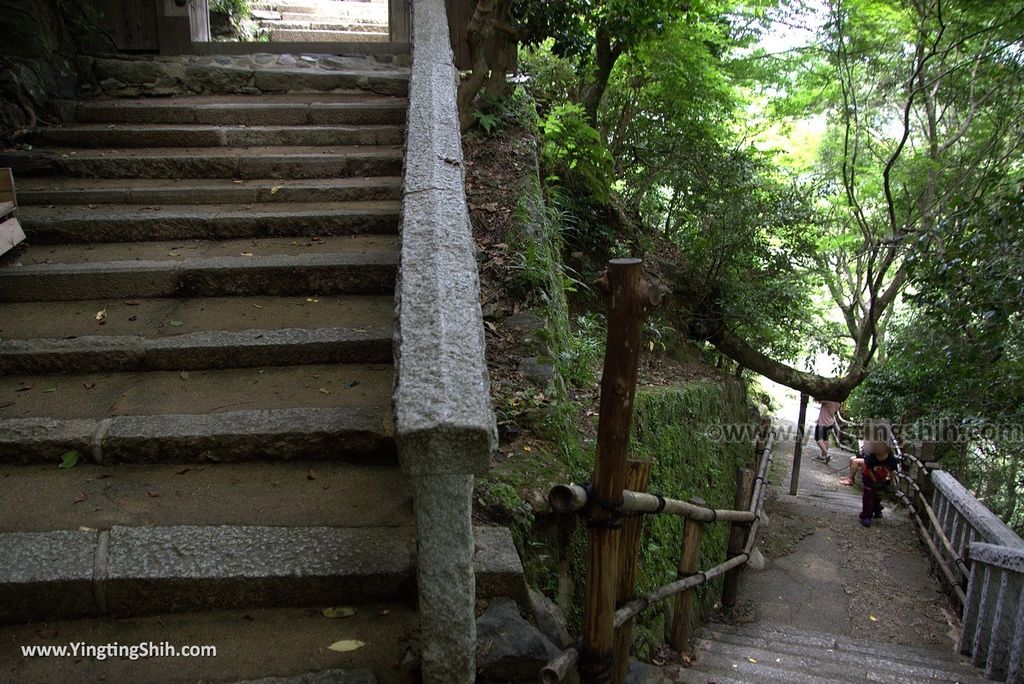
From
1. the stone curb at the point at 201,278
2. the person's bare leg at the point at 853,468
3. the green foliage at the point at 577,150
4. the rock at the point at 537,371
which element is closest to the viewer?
the stone curb at the point at 201,278

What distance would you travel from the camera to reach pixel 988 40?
8.61m

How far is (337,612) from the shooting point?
2434 millimetres

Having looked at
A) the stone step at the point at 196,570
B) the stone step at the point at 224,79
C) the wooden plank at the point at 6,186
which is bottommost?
the stone step at the point at 196,570

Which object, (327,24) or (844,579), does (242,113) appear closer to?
(327,24)

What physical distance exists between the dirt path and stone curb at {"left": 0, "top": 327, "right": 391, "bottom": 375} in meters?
4.46

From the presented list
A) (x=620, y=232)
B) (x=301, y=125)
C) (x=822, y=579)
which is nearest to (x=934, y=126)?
(x=620, y=232)

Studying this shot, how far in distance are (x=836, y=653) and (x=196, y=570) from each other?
4.13m

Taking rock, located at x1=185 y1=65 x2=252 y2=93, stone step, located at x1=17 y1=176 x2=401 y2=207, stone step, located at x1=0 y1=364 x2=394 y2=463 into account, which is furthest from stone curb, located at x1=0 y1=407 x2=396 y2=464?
rock, located at x1=185 y1=65 x2=252 y2=93

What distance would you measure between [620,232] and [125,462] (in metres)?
6.61

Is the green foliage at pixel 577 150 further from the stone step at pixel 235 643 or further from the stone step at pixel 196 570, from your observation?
the stone step at pixel 235 643

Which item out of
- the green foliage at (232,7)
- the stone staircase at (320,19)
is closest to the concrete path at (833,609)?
the stone staircase at (320,19)

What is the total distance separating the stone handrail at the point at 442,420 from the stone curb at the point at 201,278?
124 cm

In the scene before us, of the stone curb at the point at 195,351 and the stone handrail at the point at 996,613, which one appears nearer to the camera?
the stone curb at the point at 195,351

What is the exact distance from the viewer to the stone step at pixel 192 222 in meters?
4.27
